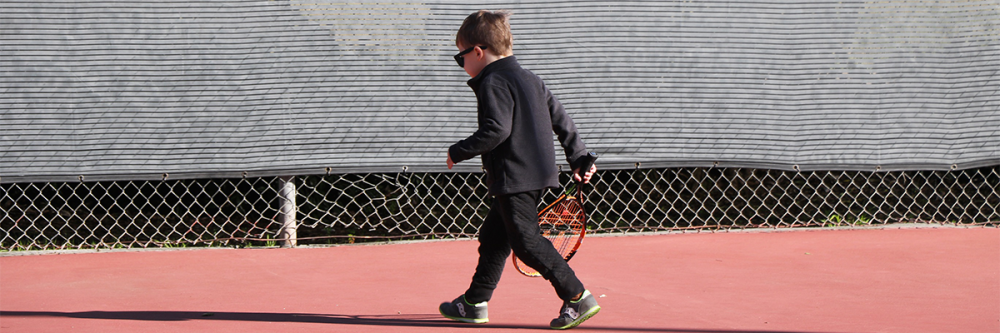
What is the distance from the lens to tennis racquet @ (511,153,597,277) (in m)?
3.06

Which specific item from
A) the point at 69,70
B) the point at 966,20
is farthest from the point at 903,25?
the point at 69,70

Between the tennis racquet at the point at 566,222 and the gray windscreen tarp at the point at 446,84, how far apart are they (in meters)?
1.63

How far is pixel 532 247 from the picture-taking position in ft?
9.82

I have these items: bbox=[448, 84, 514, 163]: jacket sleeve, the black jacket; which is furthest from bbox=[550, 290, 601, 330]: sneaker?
bbox=[448, 84, 514, 163]: jacket sleeve

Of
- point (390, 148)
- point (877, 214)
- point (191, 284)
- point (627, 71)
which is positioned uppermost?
point (627, 71)

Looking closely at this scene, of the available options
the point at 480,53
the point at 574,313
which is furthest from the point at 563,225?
the point at 480,53

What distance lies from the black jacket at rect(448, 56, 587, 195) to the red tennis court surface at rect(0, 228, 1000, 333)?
1.69 ft

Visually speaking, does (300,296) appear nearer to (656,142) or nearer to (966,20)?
(656,142)

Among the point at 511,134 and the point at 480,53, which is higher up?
the point at 480,53

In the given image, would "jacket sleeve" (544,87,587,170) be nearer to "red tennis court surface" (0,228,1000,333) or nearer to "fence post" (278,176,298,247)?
"red tennis court surface" (0,228,1000,333)

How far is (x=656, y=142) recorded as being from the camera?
16.5ft

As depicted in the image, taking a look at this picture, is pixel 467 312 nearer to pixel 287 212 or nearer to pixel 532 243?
pixel 532 243

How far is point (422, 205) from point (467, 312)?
2.38m

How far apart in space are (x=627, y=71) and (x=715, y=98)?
51cm
